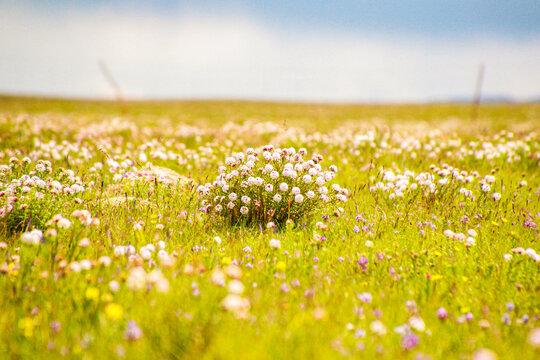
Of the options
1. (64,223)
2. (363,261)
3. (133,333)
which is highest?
(64,223)

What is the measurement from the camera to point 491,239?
3.49 meters

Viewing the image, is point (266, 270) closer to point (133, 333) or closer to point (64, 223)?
point (133, 333)

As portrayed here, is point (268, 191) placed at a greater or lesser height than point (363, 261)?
greater

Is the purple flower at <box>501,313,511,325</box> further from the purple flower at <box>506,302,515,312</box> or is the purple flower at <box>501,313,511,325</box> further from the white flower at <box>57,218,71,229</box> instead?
the white flower at <box>57,218,71,229</box>

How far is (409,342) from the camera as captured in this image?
1980mm

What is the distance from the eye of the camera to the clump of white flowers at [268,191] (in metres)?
3.76

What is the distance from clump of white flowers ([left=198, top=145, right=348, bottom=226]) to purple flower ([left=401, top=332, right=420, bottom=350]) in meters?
1.85

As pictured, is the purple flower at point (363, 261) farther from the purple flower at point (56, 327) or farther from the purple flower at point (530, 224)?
the purple flower at point (56, 327)

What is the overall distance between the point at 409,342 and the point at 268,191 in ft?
7.29

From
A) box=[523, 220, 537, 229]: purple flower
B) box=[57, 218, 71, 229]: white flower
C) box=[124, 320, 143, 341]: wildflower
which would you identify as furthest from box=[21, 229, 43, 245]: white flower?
box=[523, 220, 537, 229]: purple flower

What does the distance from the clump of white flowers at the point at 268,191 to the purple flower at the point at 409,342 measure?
1851 mm

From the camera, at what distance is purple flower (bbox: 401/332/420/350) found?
6.44ft

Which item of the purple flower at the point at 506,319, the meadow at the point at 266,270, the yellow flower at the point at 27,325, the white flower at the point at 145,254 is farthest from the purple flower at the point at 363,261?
the yellow flower at the point at 27,325

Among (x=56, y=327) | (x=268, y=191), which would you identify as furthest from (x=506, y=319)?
(x=56, y=327)
